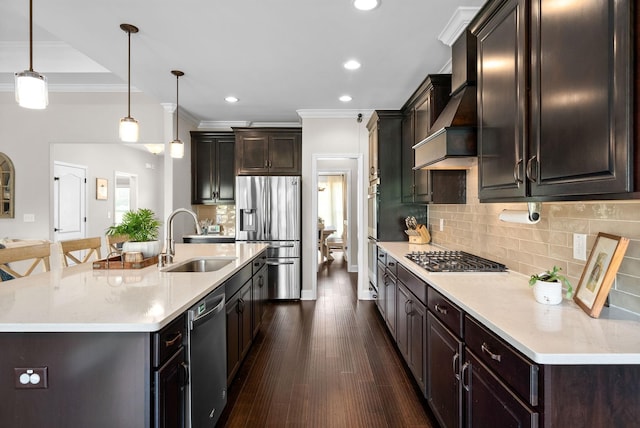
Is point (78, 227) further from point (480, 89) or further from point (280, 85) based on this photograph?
point (480, 89)

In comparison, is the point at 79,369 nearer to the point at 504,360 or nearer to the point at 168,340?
the point at 168,340

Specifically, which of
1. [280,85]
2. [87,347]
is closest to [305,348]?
[87,347]

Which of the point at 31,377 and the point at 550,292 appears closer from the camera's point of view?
the point at 31,377

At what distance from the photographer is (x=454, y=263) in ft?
7.72

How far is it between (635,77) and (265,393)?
2.54m

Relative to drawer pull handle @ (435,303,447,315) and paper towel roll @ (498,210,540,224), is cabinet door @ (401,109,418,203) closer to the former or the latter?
paper towel roll @ (498,210,540,224)

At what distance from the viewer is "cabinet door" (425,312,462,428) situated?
163cm

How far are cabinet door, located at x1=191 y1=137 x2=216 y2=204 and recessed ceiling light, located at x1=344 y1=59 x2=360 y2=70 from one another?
9.18ft

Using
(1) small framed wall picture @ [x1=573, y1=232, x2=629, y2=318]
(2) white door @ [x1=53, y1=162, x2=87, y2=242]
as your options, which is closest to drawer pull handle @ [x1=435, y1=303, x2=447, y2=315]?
(1) small framed wall picture @ [x1=573, y1=232, x2=629, y2=318]

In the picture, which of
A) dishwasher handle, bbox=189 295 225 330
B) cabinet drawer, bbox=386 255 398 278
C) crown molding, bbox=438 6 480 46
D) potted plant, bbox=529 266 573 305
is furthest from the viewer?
cabinet drawer, bbox=386 255 398 278

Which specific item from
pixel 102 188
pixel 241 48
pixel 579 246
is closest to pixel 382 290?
pixel 579 246

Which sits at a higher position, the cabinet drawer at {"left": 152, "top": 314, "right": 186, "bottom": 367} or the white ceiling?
the white ceiling

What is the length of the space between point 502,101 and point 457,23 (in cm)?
110

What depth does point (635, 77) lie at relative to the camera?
96 cm
